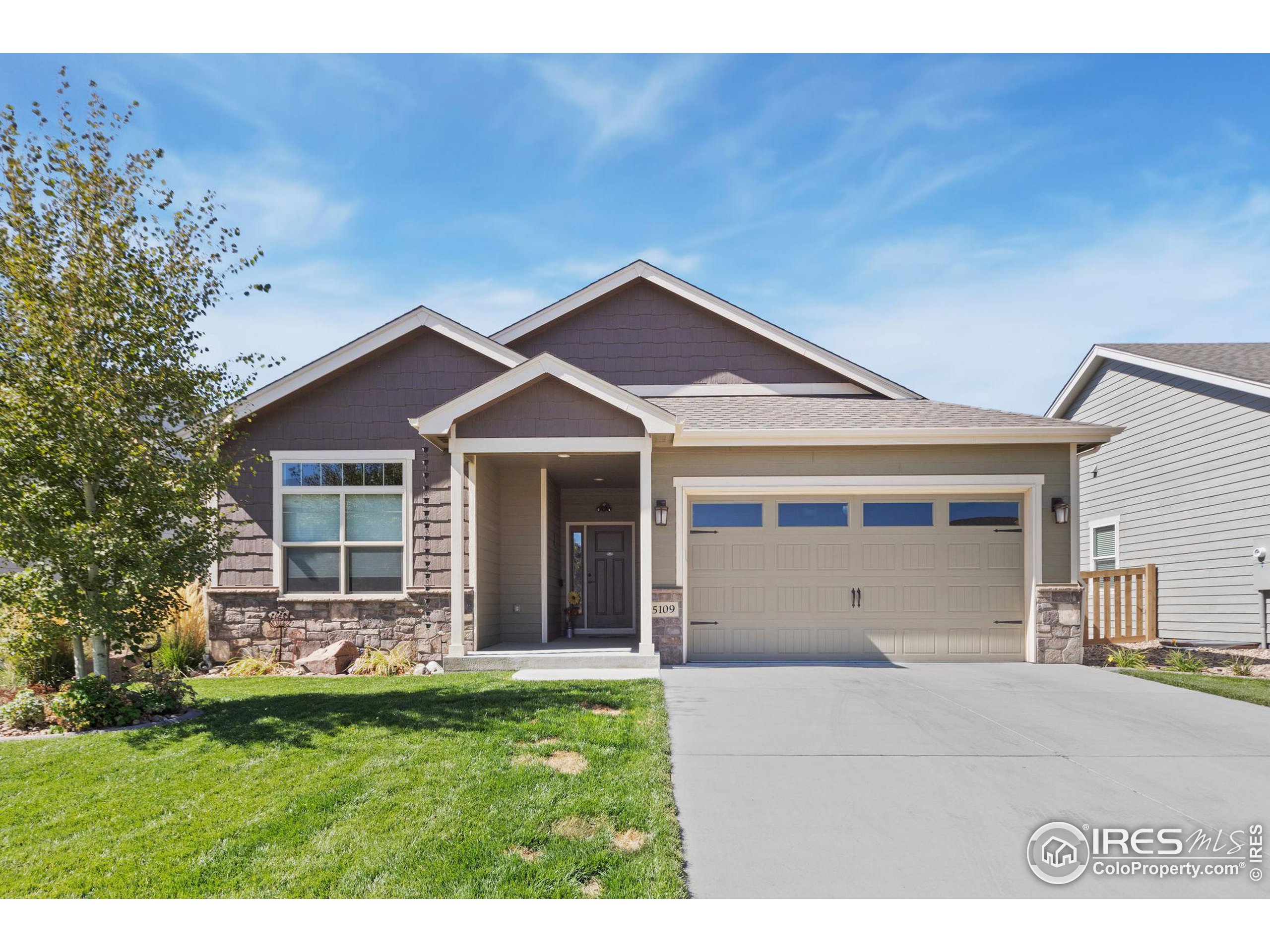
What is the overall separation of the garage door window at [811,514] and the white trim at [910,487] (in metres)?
0.23

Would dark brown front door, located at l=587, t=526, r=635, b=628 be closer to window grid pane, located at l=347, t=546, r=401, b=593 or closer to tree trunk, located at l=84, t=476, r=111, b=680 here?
window grid pane, located at l=347, t=546, r=401, b=593

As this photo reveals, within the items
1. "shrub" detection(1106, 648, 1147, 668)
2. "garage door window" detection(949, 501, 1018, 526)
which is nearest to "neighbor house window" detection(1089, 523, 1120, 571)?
"shrub" detection(1106, 648, 1147, 668)

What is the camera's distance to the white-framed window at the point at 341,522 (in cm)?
1113

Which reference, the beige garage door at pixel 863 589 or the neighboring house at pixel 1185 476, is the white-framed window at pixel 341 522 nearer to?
the beige garage door at pixel 863 589

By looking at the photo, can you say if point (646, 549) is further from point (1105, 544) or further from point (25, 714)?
point (1105, 544)

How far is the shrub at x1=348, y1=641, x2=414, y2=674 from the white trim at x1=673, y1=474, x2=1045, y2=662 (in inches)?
147

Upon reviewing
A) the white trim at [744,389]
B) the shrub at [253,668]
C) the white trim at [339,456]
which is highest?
the white trim at [744,389]

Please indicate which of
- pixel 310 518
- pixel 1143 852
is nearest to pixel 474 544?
pixel 310 518

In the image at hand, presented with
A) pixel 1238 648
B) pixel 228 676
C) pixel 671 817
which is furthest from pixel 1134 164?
pixel 228 676

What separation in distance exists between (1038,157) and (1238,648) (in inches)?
307

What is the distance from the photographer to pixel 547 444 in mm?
9633

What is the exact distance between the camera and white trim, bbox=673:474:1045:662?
33.4ft

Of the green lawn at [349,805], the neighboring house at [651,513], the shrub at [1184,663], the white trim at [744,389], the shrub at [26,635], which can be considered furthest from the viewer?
the white trim at [744,389]

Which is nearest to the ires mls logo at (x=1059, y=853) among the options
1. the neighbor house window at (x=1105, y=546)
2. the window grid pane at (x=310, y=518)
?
the window grid pane at (x=310, y=518)
